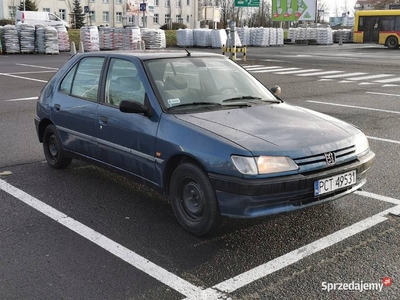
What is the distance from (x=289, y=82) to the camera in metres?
17.1

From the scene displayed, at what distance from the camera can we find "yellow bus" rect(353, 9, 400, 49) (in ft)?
138

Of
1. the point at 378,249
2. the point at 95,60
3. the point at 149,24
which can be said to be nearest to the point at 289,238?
the point at 378,249

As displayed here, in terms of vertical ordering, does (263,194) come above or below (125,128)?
below

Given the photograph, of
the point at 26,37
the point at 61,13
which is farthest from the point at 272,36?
the point at 61,13

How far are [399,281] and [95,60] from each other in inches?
152

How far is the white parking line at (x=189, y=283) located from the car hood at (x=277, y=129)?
0.75 meters

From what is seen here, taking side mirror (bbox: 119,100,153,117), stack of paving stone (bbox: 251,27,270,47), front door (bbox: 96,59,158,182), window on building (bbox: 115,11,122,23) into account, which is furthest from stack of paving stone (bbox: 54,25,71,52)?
window on building (bbox: 115,11,122,23)

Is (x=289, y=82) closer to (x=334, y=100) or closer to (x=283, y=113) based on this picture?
(x=334, y=100)

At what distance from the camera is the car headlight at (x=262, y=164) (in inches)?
149

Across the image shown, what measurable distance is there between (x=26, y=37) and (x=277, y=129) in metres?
27.5

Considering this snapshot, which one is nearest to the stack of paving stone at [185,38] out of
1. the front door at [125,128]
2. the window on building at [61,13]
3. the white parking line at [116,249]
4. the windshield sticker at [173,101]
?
the front door at [125,128]

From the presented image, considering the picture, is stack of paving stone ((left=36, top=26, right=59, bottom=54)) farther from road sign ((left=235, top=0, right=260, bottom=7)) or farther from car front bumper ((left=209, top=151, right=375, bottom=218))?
car front bumper ((left=209, top=151, right=375, bottom=218))

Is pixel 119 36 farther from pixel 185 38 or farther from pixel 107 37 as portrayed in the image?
pixel 185 38

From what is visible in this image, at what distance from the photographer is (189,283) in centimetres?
341
